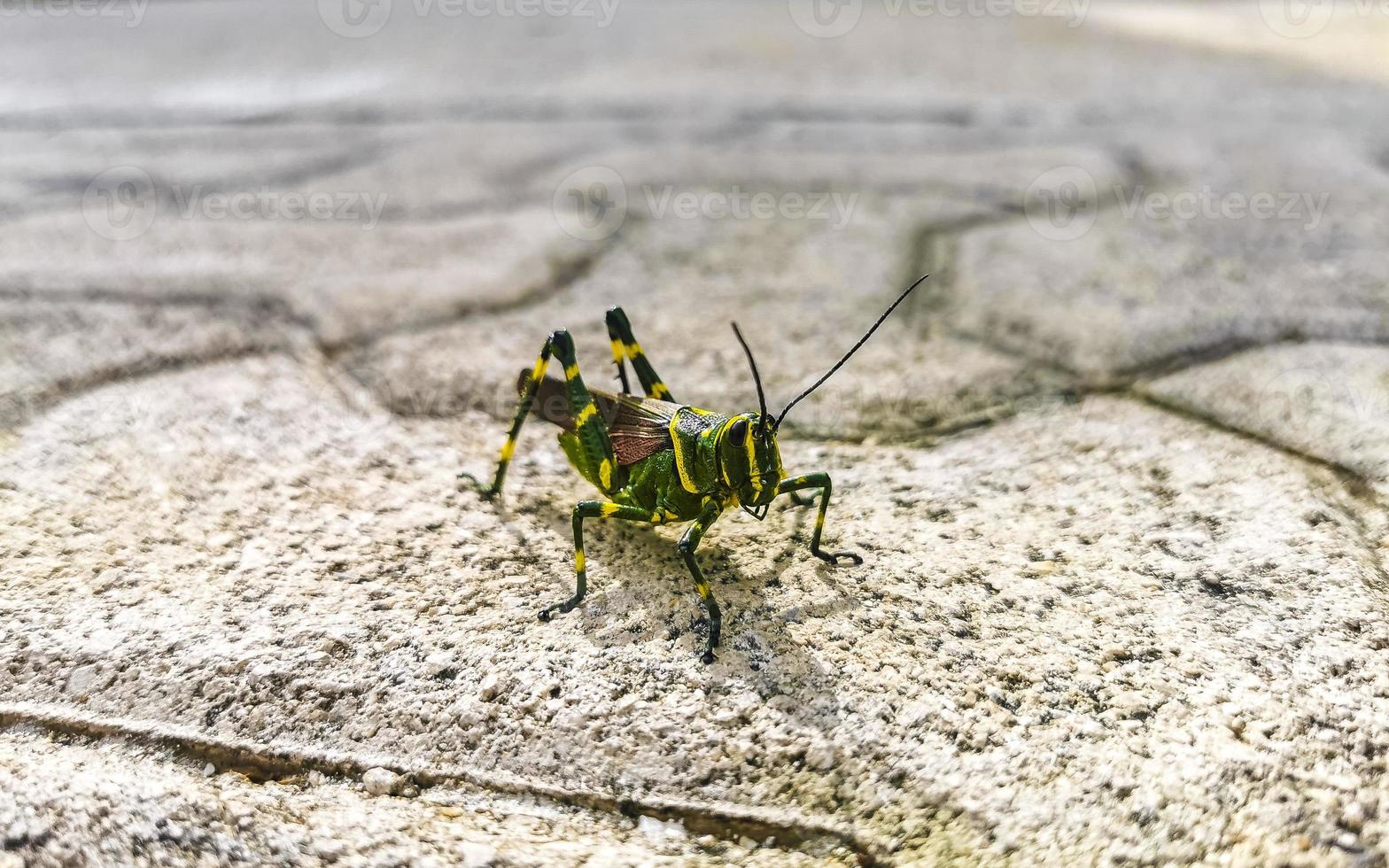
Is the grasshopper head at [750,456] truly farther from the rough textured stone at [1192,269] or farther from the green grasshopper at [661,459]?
the rough textured stone at [1192,269]

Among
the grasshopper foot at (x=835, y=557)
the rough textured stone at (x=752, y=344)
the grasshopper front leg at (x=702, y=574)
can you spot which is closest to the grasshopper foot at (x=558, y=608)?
the grasshopper front leg at (x=702, y=574)

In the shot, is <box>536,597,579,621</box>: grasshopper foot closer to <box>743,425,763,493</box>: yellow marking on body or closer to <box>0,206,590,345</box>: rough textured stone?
<box>743,425,763,493</box>: yellow marking on body

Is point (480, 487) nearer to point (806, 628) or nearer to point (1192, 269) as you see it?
point (806, 628)

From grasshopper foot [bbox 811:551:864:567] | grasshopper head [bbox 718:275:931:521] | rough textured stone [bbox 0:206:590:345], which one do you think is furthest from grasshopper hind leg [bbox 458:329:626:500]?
rough textured stone [bbox 0:206:590:345]

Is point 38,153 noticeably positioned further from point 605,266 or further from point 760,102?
point 760,102

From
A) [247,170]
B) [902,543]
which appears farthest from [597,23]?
[902,543]

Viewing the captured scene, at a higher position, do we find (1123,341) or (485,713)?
(1123,341)
